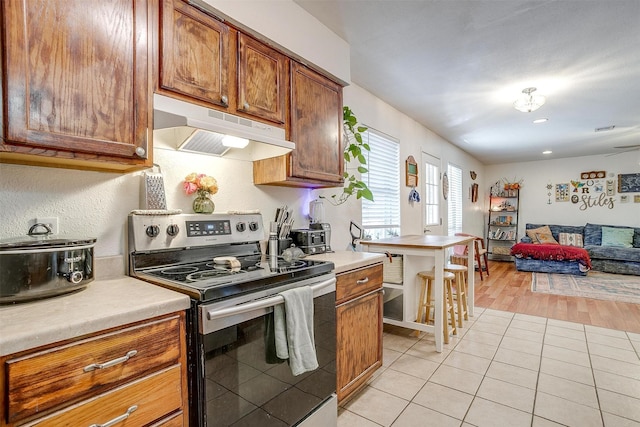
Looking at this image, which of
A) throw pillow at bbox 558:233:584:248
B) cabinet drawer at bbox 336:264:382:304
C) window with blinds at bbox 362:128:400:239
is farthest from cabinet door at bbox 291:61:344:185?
throw pillow at bbox 558:233:584:248

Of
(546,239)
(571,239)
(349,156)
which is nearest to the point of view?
(349,156)

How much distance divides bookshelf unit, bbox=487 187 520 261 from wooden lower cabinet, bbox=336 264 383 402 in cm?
686

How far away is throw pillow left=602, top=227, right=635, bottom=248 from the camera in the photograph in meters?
6.18

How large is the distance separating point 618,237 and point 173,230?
8.25 metres

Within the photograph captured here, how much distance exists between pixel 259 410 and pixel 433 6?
7.88ft

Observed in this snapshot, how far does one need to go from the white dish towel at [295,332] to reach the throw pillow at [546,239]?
7.27 m

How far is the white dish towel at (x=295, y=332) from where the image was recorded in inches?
51.1

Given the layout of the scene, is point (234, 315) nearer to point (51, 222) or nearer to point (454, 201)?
point (51, 222)

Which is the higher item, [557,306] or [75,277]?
[75,277]

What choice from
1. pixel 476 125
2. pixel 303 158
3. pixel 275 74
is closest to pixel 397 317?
pixel 303 158

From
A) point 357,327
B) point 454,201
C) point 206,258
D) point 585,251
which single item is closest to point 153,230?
point 206,258

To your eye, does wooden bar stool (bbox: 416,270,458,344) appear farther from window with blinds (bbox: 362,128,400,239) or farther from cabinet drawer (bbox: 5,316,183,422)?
cabinet drawer (bbox: 5,316,183,422)

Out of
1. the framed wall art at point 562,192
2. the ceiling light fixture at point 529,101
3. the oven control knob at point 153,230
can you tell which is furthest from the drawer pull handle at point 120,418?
the framed wall art at point 562,192

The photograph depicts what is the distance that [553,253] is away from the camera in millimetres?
5973
